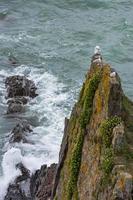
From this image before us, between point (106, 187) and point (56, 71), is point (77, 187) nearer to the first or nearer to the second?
point (106, 187)

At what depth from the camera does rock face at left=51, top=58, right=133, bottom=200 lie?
55.5 feet

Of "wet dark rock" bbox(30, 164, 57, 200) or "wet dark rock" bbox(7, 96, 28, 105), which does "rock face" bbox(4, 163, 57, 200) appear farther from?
"wet dark rock" bbox(7, 96, 28, 105)

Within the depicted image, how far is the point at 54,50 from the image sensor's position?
56688mm

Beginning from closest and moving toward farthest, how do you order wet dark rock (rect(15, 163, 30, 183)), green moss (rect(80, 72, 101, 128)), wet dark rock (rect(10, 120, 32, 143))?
green moss (rect(80, 72, 101, 128)) < wet dark rock (rect(15, 163, 30, 183)) < wet dark rock (rect(10, 120, 32, 143))

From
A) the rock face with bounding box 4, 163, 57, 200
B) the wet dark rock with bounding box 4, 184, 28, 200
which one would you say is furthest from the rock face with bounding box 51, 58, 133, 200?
the wet dark rock with bounding box 4, 184, 28, 200

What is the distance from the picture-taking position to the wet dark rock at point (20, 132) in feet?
131

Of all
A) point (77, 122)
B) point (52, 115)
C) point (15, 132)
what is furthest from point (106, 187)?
point (52, 115)

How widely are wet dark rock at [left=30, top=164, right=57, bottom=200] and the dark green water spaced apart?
2624 mm

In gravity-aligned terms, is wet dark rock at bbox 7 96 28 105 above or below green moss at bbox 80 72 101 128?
below

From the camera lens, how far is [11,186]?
1313 inches

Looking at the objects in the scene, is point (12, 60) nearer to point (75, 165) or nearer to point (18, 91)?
point (18, 91)

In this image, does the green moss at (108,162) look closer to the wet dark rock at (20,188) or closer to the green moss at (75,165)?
the green moss at (75,165)

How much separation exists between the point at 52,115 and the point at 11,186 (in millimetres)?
12217

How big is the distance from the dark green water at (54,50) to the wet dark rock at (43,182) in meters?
2.62
